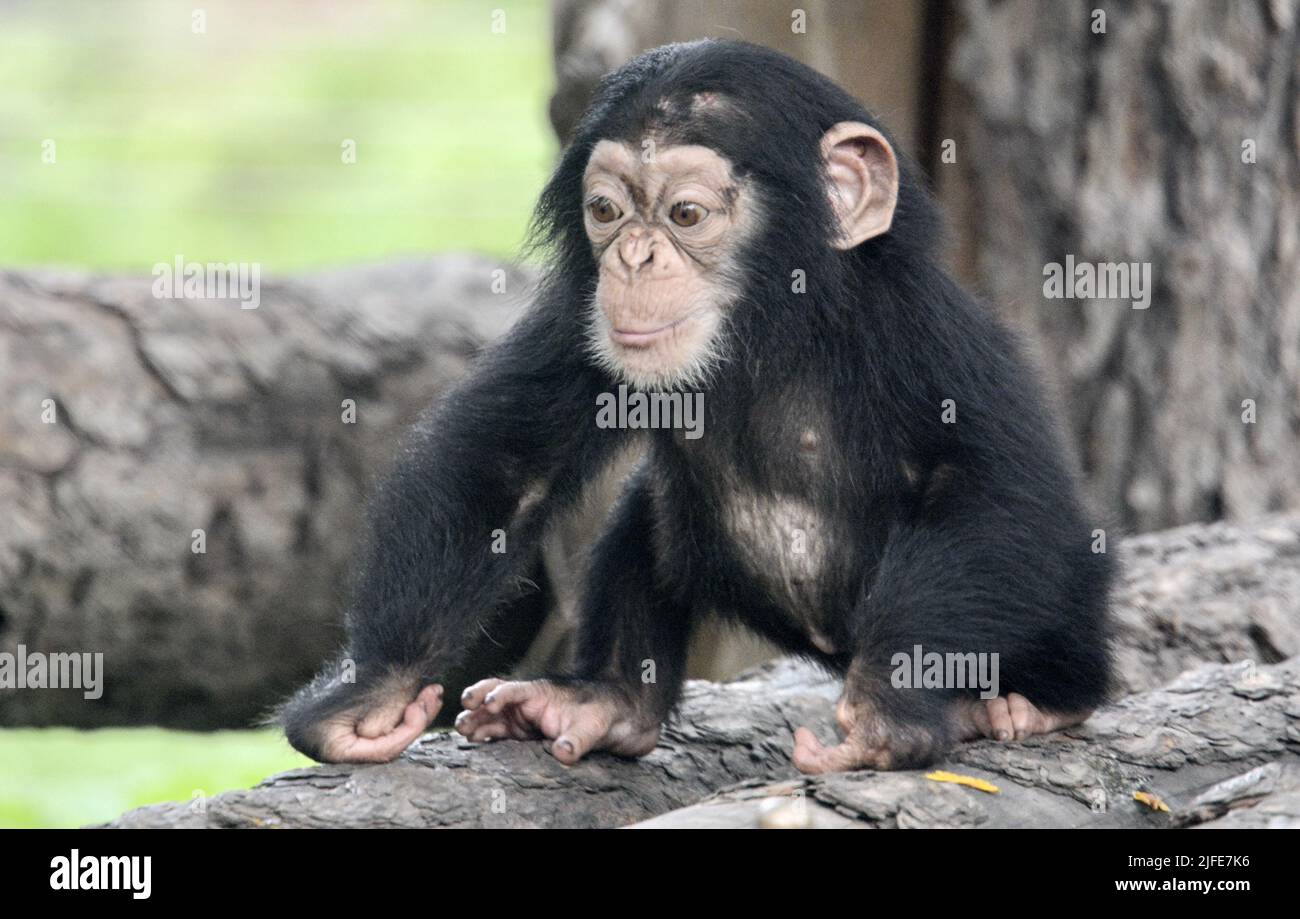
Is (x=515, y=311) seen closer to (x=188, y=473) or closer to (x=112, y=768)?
(x=188, y=473)

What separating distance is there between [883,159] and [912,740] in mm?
1535

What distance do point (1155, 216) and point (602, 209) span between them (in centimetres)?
320

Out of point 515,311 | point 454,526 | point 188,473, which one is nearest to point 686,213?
point 454,526

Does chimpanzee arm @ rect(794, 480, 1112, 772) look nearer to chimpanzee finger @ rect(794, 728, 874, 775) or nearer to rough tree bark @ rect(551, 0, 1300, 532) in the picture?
chimpanzee finger @ rect(794, 728, 874, 775)

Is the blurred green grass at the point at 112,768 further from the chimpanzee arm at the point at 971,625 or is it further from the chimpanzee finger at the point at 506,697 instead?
the chimpanzee arm at the point at 971,625

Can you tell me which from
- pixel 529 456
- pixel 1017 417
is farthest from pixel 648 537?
pixel 1017 417

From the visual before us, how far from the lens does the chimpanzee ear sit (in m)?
4.52

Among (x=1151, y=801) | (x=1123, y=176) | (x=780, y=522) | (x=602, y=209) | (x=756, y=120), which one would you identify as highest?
(x=1123, y=176)

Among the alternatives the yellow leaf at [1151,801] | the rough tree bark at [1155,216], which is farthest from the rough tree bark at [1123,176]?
the yellow leaf at [1151,801]

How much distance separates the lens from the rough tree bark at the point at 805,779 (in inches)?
144

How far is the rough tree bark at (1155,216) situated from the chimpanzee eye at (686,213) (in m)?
2.82

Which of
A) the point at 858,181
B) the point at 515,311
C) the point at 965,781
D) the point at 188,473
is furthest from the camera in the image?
the point at 515,311

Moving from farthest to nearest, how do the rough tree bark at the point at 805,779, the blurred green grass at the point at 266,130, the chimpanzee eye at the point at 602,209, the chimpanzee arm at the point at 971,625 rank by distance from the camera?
1. the blurred green grass at the point at 266,130
2. the chimpanzee eye at the point at 602,209
3. the chimpanzee arm at the point at 971,625
4. the rough tree bark at the point at 805,779

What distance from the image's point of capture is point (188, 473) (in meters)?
7.23
